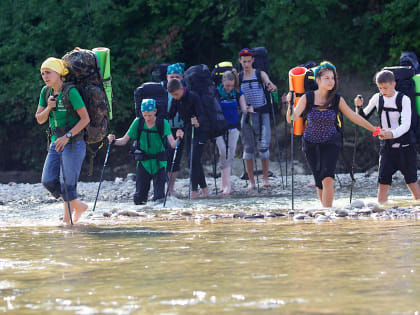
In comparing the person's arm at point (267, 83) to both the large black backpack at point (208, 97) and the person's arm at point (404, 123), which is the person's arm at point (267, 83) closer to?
the large black backpack at point (208, 97)

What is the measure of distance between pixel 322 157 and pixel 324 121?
0.44m

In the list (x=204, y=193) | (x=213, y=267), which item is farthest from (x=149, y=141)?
(x=213, y=267)

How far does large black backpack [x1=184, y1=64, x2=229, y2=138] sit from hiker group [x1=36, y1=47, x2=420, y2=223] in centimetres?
2

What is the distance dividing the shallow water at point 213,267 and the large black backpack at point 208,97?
466 centimetres

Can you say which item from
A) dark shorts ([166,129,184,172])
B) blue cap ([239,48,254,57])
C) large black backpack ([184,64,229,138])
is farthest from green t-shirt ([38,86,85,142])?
blue cap ([239,48,254,57])

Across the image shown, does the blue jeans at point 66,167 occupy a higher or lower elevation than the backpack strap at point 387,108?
lower

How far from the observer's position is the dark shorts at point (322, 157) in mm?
9930

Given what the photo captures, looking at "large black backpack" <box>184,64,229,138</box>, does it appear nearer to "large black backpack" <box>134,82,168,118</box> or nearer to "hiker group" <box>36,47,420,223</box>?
"hiker group" <box>36,47,420,223</box>

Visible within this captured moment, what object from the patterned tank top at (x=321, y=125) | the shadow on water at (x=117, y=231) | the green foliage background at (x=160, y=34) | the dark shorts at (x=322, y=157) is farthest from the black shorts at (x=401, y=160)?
the green foliage background at (x=160, y=34)

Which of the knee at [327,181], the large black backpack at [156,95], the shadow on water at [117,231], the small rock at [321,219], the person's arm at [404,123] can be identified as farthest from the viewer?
the large black backpack at [156,95]

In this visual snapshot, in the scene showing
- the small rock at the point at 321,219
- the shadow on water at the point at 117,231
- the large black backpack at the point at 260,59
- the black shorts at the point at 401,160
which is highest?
the large black backpack at the point at 260,59

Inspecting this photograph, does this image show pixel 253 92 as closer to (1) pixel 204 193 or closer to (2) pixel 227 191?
(2) pixel 227 191

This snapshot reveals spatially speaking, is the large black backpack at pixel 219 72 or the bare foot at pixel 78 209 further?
the large black backpack at pixel 219 72

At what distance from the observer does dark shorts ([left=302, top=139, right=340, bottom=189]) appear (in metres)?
9.93
